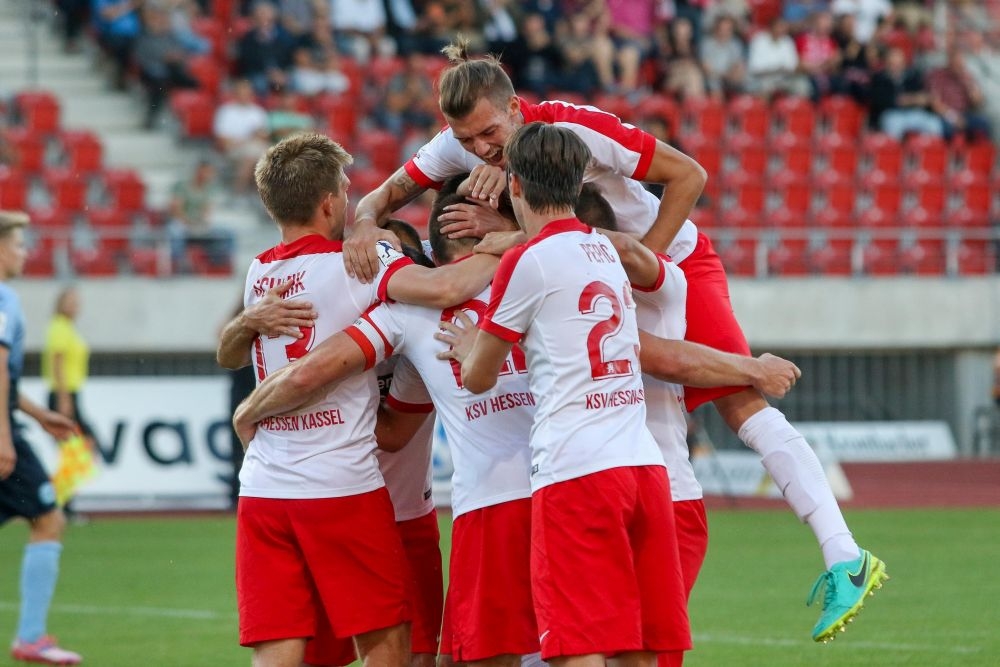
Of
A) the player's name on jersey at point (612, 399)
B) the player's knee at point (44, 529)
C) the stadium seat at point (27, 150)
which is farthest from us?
the stadium seat at point (27, 150)

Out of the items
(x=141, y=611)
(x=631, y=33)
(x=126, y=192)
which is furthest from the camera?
(x=631, y=33)

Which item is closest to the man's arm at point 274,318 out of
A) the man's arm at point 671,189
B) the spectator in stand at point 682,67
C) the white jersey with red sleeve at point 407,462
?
the white jersey with red sleeve at point 407,462

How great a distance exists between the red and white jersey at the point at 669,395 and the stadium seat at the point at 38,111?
1628 cm

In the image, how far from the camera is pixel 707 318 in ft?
19.7

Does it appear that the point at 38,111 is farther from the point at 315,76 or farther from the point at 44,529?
the point at 44,529

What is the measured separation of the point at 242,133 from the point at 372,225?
15027 mm

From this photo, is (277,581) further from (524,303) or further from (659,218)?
(659,218)

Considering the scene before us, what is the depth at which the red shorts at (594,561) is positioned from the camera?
479 centimetres

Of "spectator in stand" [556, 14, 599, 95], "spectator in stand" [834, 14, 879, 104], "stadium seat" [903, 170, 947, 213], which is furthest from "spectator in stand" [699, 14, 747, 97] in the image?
"stadium seat" [903, 170, 947, 213]

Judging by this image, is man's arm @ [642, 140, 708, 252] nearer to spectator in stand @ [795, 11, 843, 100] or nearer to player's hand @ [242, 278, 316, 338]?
player's hand @ [242, 278, 316, 338]

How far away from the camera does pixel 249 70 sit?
21.1 m

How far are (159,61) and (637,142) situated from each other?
54.4 feet

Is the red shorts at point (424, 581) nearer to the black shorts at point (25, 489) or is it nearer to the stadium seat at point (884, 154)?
the black shorts at point (25, 489)

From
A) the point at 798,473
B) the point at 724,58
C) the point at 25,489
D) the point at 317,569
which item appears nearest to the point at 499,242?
the point at 317,569
